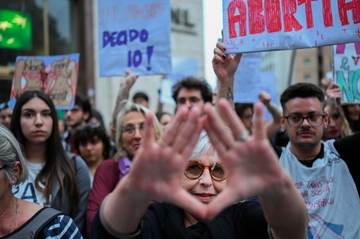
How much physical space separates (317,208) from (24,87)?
118 inches

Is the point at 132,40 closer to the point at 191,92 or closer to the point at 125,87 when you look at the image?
the point at 125,87

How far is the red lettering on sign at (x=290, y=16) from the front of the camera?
2.85 meters

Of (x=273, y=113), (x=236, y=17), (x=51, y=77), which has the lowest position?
(x=273, y=113)

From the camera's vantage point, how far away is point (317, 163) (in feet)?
9.75

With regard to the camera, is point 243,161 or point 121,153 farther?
point 121,153

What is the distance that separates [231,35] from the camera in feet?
9.78

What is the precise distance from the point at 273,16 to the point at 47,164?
1.79 meters

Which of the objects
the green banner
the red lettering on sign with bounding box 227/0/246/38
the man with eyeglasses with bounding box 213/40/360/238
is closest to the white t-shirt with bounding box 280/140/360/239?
the man with eyeglasses with bounding box 213/40/360/238

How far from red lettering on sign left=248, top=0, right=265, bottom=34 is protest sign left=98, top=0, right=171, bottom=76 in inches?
68.6

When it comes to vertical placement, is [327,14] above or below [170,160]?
above

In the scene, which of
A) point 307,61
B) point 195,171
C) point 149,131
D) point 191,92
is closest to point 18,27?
point 191,92

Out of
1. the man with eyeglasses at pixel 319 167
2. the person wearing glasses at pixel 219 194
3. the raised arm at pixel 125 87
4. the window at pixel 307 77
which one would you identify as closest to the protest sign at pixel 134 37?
the raised arm at pixel 125 87

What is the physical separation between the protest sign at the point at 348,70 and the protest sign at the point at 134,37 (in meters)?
1.60

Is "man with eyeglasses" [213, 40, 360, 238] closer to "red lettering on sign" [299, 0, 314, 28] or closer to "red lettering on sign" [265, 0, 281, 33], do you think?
"red lettering on sign" [265, 0, 281, 33]
